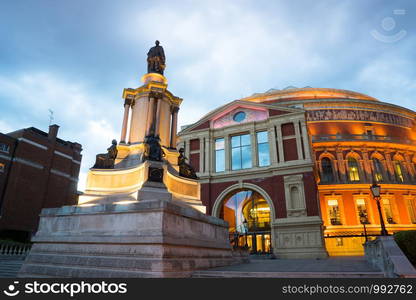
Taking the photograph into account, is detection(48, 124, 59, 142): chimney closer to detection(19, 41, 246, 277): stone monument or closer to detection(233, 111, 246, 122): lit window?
detection(233, 111, 246, 122): lit window

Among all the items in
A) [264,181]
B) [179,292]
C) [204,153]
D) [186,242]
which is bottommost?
[179,292]

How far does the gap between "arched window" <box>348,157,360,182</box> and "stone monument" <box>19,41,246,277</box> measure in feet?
92.8

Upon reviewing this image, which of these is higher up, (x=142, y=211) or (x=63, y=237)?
(x=142, y=211)

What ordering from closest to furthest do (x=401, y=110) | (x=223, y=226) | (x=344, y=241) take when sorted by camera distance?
(x=223, y=226) < (x=344, y=241) < (x=401, y=110)

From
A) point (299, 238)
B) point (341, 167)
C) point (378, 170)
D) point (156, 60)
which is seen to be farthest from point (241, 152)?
point (378, 170)

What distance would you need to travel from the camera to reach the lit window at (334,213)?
3173 cm

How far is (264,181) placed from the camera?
2712 centimetres

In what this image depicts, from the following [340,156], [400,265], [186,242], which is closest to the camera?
[400,265]

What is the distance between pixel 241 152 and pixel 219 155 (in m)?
2.56

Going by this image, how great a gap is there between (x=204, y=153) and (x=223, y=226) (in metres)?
20.0

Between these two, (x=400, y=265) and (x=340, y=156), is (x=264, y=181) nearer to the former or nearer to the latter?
(x=340, y=156)

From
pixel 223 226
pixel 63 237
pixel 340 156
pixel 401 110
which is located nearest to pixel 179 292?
pixel 63 237

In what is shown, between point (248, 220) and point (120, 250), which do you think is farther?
point (248, 220)

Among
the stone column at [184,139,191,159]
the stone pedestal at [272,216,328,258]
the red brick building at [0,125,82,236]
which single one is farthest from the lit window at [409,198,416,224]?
the red brick building at [0,125,82,236]
